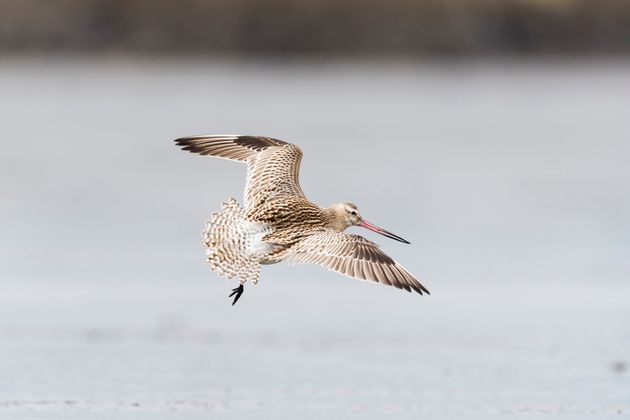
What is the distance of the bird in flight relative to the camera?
830 cm

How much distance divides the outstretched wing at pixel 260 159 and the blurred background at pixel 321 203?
37.3 inches

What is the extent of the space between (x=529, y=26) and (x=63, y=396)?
28.9 metres

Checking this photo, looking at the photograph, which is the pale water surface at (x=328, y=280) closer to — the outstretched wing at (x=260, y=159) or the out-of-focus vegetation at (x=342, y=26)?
the outstretched wing at (x=260, y=159)

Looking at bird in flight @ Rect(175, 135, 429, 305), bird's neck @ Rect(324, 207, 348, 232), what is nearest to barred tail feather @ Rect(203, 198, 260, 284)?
bird in flight @ Rect(175, 135, 429, 305)

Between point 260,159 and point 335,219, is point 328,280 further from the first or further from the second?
point 335,219

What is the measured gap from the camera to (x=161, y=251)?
13.2 meters

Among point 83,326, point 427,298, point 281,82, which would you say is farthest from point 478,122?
point 83,326

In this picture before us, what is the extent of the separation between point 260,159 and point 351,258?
1.45 metres

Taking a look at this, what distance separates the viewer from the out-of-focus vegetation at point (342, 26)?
34.5 meters

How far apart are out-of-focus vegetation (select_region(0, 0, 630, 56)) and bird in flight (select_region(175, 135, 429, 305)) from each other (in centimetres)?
2522

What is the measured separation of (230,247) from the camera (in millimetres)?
8648

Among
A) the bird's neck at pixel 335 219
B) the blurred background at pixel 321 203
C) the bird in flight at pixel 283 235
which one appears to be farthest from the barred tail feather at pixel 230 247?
the blurred background at pixel 321 203

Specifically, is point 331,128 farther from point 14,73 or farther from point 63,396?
point 63,396

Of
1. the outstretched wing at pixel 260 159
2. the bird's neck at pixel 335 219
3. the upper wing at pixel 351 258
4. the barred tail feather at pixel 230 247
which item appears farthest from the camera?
the outstretched wing at pixel 260 159
